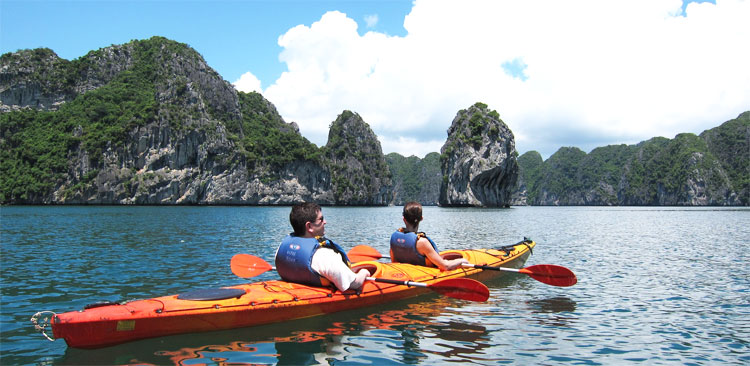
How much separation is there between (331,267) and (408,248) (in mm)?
2855

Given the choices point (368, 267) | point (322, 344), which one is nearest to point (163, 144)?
point (368, 267)

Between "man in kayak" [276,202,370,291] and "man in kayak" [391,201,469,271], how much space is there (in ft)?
7.65

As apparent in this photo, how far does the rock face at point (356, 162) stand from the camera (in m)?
147

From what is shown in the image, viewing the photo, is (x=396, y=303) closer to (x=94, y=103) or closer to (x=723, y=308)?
(x=723, y=308)

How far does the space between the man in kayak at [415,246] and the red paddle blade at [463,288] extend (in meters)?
1.35

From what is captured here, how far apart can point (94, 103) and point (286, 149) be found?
47967mm

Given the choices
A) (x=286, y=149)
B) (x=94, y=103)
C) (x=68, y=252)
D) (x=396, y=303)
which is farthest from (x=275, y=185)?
(x=396, y=303)

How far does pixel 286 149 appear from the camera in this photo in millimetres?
129875

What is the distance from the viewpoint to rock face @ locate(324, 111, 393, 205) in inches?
5797

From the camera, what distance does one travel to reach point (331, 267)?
7.54 m

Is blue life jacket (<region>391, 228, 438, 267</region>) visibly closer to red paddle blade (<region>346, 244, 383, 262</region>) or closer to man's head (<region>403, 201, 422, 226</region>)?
man's head (<region>403, 201, 422, 226</region>)

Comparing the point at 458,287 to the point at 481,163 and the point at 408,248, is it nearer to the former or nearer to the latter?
the point at 408,248

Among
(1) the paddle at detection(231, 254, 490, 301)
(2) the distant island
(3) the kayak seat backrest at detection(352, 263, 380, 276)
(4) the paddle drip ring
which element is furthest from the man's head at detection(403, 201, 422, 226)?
(2) the distant island

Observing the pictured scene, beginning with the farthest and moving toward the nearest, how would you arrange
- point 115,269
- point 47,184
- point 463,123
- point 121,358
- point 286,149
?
point 286,149, point 463,123, point 47,184, point 115,269, point 121,358
